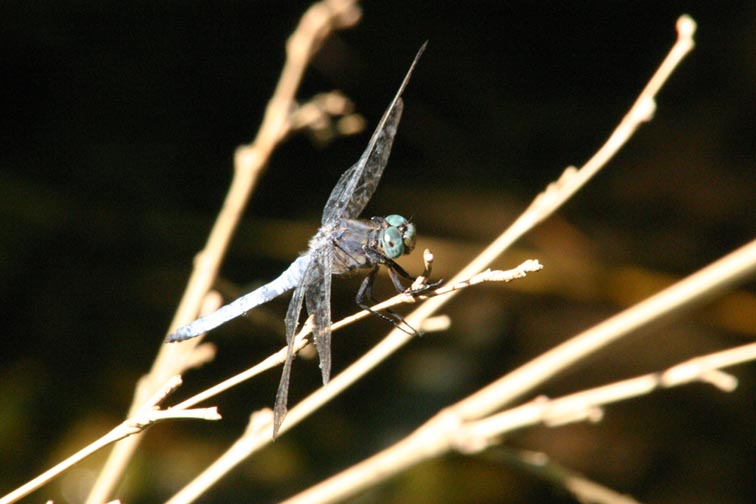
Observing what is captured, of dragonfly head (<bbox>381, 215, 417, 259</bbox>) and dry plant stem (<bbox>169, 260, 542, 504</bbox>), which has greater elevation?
dragonfly head (<bbox>381, 215, 417, 259</bbox>)

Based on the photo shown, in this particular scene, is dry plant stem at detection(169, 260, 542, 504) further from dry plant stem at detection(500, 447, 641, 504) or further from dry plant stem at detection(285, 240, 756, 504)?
dry plant stem at detection(500, 447, 641, 504)

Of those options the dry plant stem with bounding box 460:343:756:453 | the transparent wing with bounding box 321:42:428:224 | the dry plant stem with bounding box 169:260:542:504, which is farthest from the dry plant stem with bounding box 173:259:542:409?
the transparent wing with bounding box 321:42:428:224

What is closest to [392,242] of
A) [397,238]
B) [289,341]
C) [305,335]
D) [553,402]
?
[397,238]

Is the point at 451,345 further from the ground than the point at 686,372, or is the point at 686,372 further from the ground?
the point at 451,345

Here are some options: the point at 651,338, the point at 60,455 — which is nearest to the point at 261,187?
the point at 60,455

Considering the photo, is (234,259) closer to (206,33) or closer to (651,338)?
(206,33)

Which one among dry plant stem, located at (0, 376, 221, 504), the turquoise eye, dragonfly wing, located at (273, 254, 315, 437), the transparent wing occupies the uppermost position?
the transparent wing

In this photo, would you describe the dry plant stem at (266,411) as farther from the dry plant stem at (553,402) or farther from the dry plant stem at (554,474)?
the dry plant stem at (554,474)

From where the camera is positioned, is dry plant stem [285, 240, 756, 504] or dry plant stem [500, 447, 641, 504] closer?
dry plant stem [285, 240, 756, 504]
